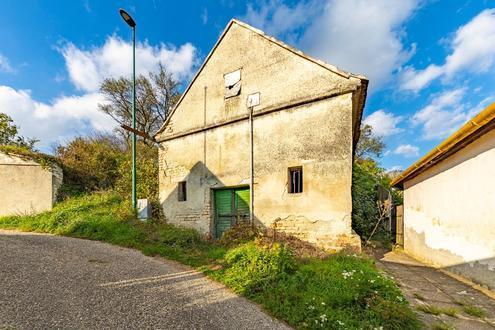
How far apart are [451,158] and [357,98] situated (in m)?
2.54

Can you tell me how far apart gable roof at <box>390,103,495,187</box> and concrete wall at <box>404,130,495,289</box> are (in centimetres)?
11

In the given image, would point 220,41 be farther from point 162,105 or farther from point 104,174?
point 162,105

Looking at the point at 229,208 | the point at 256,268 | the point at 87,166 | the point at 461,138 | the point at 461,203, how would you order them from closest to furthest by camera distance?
the point at 461,138, the point at 256,268, the point at 461,203, the point at 229,208, the point at 87,166

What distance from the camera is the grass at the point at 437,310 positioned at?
3514mm

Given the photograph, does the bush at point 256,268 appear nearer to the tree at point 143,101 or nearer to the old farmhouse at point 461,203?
the old farmhouse at point 461,203

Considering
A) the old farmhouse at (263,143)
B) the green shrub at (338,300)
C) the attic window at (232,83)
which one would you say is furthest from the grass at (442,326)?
the attic window at (232,83)

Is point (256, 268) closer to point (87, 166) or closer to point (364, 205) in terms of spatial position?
point (364, 205)

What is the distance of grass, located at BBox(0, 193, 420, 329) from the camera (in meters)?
3.24

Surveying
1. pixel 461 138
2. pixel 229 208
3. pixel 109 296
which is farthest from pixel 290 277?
pixel 229 208

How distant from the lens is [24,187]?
36.9ft

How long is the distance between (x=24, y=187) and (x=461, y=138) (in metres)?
15.7

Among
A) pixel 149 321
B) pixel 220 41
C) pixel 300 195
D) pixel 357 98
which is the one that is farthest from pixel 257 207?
pixel 220 41

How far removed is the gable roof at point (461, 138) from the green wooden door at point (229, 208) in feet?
16.2

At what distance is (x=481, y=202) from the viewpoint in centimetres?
451
